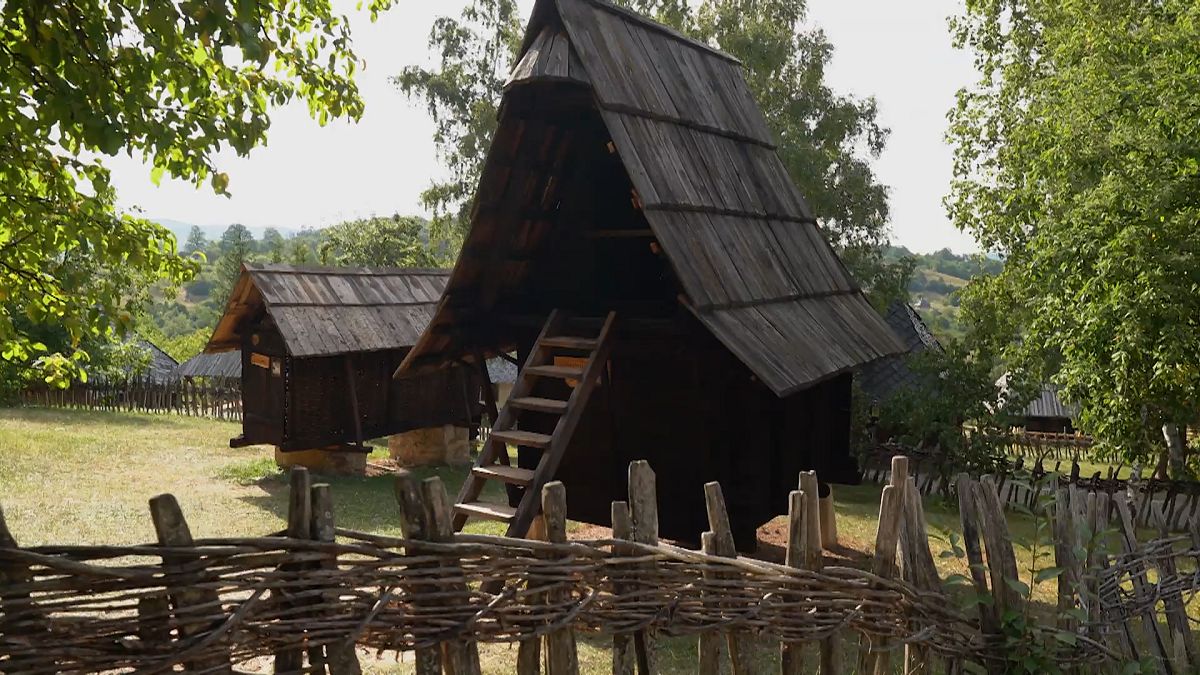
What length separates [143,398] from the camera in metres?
25.3

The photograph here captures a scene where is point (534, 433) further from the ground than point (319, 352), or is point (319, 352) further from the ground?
point (319, 352)

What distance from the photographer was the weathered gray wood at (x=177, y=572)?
9.32 ft

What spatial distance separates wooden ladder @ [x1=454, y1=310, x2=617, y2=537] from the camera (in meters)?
6.14

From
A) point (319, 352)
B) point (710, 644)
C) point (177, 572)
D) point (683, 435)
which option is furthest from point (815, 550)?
point (319, 352)

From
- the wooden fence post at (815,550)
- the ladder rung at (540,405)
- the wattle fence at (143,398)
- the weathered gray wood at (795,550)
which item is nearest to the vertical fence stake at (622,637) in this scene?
the weathered gray wood at (795,550)

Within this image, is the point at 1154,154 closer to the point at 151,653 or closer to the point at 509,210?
the point at 509,210

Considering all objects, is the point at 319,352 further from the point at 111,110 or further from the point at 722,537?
the point at 722,537

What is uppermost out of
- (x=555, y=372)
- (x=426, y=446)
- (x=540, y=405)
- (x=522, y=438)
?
(x=555, y=372)

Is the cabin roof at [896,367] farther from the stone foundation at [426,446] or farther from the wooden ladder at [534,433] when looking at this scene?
the wooden ladder at [534,433]

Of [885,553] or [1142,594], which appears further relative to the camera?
[1142,594]

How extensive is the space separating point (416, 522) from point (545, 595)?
68 cm

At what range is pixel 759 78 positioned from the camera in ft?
68.8

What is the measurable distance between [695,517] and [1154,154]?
7.82 m

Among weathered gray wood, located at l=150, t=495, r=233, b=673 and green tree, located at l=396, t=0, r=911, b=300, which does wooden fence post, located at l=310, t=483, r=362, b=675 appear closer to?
weathered gray wood, located at l=150, t=495, r=233, b=673
